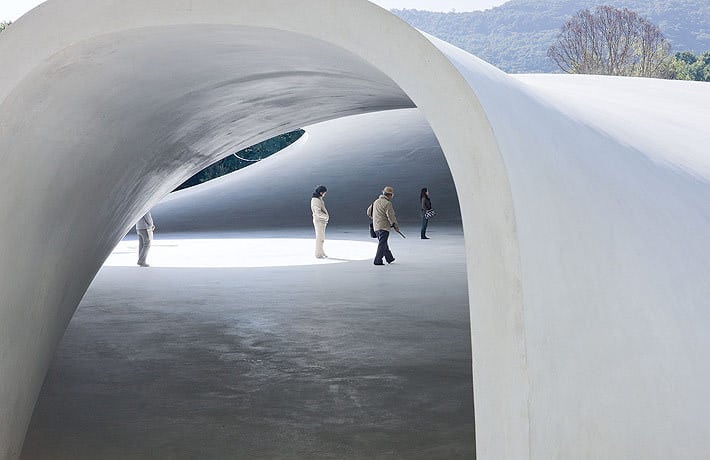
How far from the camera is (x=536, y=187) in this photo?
10.4 feet

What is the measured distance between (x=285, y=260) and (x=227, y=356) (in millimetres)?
7966

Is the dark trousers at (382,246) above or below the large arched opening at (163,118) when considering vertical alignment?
below

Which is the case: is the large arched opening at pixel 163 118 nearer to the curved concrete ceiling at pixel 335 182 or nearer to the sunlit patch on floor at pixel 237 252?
the sunlit patch on floor at pixel 237 252

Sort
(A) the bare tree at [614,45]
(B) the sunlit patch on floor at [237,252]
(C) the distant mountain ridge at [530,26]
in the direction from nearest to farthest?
1. (B) the sunlit patch on floor at [237,252]
2. (A) the bare tree at [614,45]
3. (C) the distant mountain ridge at [530,26]

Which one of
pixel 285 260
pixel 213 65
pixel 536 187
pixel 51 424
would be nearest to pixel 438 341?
pixel 51 424

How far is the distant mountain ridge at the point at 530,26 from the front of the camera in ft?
282

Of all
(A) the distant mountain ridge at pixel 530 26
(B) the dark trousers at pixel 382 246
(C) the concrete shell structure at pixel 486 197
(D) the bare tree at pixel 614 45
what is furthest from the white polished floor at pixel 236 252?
(A) the distant mountain ridge at pixel 530 26

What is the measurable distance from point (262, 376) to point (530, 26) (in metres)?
91.4

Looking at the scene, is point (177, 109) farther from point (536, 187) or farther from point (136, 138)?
point (536, 187)

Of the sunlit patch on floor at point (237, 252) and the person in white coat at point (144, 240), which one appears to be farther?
the sunlit patch on floor at point (237, 252)

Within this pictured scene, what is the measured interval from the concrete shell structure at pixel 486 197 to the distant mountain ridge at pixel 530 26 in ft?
262

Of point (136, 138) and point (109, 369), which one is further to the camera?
point (109, 369)

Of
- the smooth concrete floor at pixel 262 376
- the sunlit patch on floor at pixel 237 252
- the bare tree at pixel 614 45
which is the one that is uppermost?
the bare tree at pixel 614 45

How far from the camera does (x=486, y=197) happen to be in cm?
302
